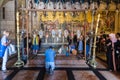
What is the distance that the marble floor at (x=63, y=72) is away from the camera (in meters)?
11.7

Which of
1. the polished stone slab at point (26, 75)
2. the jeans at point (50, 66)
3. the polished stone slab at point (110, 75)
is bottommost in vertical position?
the polished stone slab at point (110, 75)

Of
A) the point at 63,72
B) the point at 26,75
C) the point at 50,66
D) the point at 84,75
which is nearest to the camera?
the point at 26,75

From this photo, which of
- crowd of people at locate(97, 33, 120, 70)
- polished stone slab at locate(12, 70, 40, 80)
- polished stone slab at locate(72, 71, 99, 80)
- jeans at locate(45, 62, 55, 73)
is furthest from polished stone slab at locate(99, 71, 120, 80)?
polished stone slab at locate(12, 70, 40, 80)

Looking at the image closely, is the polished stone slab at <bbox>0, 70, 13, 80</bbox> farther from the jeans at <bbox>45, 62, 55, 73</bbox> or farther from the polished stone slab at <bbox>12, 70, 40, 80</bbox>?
the jeans at <bbox>45, 62, 55, 73</bbox>

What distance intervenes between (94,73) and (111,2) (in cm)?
1557

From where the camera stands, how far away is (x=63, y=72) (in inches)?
515

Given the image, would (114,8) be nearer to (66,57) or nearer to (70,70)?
(66,57)

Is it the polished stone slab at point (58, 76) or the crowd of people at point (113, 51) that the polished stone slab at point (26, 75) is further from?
the crowd of people at point (113, 51)

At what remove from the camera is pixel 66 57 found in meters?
16.9

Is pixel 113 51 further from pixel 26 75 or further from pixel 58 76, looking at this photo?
pixel 26 75

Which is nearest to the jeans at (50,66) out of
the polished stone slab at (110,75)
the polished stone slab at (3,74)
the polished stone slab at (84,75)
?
the polished stone slab at (84,75)

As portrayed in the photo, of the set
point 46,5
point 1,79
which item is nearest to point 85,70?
point 1,79

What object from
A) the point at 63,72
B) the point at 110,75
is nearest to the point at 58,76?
the point at 63,72

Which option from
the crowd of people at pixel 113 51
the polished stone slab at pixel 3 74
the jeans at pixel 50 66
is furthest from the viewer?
the crowd of people at pixel 113 51
